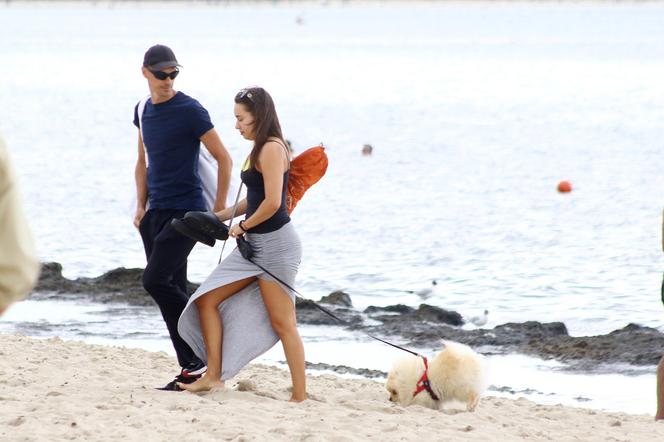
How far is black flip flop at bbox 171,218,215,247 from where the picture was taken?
6.90m

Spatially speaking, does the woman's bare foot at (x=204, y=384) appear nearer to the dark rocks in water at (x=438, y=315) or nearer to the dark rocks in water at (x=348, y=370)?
the dark rocks in water at (x=348, y=370)

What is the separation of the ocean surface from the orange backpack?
1425 mm

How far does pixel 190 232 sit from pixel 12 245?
3973mm

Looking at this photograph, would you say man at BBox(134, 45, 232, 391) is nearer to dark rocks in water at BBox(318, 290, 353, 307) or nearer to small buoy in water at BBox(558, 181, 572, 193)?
dark rocks in water at BBox(318, 290, 353, 307)

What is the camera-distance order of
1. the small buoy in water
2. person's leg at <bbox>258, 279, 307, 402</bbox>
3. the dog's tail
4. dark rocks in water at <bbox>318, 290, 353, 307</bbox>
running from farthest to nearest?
the small buoy in water
dark rocks in water at <bbox>318, 290, 353, 307</bbox>
the dog's tail
person's leg at <bbox>258, 279, 307, 402</bbox>

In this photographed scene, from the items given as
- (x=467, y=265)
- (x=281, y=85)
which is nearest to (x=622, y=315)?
(x=467, y=265)

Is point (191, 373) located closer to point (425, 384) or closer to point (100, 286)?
point (425, 384)

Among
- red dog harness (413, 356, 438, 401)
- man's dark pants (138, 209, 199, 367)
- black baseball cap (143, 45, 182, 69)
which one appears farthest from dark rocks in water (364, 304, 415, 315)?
black baseball cap (143, 45, 182, 69)

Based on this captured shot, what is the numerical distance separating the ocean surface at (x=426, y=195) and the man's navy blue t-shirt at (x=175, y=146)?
1.76 metres

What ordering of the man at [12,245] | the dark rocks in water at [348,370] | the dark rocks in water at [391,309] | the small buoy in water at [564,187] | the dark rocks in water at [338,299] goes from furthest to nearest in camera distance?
the small buoy in water at [564,187]
the dark rocks in water at [338,299]
the dark rocks in water at [391,309]
the dark rocks in water at [348,370]
the man at [12,245]

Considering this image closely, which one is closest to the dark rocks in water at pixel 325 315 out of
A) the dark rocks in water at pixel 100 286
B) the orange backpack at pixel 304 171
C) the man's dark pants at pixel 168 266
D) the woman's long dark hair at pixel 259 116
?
the dark rocks in water at pixel 100 286

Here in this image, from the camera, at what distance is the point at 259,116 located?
6.86 meters

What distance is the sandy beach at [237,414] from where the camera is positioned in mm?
6457

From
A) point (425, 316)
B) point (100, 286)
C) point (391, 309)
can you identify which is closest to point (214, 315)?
point (425, 316)
